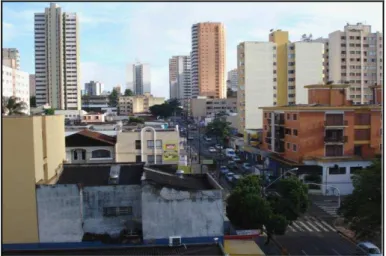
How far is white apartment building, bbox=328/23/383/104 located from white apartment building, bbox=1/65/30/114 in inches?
1920

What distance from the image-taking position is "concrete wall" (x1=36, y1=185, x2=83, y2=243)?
1500cm

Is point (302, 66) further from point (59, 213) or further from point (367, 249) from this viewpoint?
point (59, 213)

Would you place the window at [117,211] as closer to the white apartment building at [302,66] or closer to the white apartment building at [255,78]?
the white apartment building at [255,78]

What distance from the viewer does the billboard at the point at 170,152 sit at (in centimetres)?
3158

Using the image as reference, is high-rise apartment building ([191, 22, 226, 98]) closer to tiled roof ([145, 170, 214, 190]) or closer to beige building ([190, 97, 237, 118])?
beige building ([190, 97, 237, 118])

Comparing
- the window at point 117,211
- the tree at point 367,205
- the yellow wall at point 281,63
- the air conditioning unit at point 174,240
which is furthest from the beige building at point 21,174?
the yellow wall at point 281,63

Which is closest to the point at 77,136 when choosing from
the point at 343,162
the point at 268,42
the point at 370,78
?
the point at 343,162

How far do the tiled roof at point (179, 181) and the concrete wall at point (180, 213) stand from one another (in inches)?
20.2

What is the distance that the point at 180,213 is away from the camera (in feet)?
50.8

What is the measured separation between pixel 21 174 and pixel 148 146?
17254mm

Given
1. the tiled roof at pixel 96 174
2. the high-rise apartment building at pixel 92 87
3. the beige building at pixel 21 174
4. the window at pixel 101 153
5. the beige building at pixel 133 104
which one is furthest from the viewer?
the high-rise apartment building at pixel 92 87

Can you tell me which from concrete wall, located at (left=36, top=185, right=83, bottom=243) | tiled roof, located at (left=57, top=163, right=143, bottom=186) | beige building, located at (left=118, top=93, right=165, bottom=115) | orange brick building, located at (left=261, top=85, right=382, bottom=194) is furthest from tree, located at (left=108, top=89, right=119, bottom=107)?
concrete wall, located at (left=36, top=185, right=83, bottom=243)

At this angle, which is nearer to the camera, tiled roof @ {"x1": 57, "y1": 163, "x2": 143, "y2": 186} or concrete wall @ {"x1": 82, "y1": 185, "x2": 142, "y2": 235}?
concrete wall @ {"x1": 82, "y1": 185, "x2": 142, "y2": 235}

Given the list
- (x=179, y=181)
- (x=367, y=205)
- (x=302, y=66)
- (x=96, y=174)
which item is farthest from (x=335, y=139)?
(x=302, y=66)
